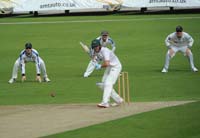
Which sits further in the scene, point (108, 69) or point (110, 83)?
point (108, 69)

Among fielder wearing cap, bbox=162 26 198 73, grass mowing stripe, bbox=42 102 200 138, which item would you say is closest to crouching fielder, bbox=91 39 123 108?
grass mowing stripe, bbox=42 102 200 138

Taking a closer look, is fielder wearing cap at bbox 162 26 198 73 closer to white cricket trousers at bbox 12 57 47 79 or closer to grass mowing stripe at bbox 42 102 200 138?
white cricket trousers at bbox 12 57 47 79

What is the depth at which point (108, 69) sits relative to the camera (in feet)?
75.0

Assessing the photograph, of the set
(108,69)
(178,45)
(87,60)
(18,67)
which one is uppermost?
(108,69)

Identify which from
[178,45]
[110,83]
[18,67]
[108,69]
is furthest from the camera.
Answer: [178,45]

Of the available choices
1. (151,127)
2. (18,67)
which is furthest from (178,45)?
(151,127)

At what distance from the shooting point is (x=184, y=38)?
103 ft

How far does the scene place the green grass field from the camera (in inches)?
1008

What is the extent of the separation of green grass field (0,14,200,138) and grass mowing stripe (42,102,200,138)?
3cm

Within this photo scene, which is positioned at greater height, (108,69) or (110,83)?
(108,69)

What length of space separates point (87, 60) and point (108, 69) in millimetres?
13893

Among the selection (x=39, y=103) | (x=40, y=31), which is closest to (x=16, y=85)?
(x=39, y=103)

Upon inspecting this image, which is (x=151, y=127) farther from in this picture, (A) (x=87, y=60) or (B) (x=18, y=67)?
(A) (x=87, y=60)

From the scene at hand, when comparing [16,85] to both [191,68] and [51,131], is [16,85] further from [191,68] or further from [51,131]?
[51,131]
